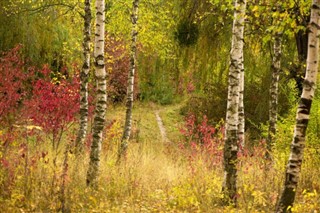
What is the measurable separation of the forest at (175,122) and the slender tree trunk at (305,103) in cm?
1

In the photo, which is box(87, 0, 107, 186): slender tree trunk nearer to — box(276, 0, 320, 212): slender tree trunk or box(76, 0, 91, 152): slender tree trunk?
box(76, 0, 91, 152): slender tree trunk

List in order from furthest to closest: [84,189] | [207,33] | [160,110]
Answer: [160,110]
[207,33]
[84,189]

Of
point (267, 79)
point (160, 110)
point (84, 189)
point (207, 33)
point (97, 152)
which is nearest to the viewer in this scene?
point (84, 189)

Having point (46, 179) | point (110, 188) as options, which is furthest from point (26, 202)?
point (110, 188)

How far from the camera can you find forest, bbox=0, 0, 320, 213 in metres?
6.16

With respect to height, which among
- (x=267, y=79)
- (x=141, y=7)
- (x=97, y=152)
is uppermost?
(x=141, y=7)

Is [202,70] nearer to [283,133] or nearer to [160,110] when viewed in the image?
[283,133]

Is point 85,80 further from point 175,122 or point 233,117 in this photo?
point 175,122

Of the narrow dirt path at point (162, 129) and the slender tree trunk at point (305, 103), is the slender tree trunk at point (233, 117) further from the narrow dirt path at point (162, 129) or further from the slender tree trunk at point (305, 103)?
the narrow dirt path at point (162, 129)

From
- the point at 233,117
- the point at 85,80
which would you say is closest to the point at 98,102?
the point at 233,117

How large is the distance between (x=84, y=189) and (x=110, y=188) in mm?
468

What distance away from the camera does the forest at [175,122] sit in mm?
6156

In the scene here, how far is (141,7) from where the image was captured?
51.1ft

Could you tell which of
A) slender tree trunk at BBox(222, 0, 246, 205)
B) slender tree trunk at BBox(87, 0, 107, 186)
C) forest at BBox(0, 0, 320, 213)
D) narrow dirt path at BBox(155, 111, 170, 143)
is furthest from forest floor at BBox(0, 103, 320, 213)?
narrow dirt path at BBox(155, 111, 170, 143)
